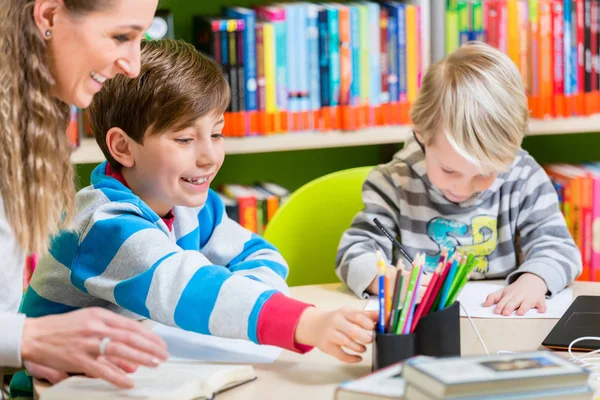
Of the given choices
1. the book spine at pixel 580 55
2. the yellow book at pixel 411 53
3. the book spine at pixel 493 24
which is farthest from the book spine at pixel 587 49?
the yellow book at pixel 411 53

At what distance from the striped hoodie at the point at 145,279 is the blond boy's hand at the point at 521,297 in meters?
0.32

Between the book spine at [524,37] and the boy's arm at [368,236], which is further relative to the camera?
the book spine at [524,37]

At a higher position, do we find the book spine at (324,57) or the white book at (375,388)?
the book spine at (324,57)

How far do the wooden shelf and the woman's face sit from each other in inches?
36.0

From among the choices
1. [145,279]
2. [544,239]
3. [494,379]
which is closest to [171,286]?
[145,279]

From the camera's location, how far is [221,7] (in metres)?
2.32

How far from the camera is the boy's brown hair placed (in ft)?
4.36

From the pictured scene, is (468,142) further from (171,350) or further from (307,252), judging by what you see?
(171,350)

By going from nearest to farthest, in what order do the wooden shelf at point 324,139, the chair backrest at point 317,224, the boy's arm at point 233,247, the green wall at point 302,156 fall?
A: 1. the boy's arm at point 233,247
2. the chair backrest at point 317,224
3. the wooden shelf at point 324,139
4. the green wall at point 302,156

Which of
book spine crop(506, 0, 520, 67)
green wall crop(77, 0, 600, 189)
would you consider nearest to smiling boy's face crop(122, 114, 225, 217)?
green wall crop(77, 0, 600, 189)

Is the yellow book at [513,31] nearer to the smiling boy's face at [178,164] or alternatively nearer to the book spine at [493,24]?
the book spine at [493,24]

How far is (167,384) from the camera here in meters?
1.00

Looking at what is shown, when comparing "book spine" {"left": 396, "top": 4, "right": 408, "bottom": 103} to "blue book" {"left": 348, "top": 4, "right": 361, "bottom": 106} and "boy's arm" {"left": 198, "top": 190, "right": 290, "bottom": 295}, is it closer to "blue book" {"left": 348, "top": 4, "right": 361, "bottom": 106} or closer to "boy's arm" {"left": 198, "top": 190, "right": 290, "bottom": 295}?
"blue book" {"left": 348, "top": 4, "right": 361, "bottom": 106}

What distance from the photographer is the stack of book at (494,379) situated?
0.81m
